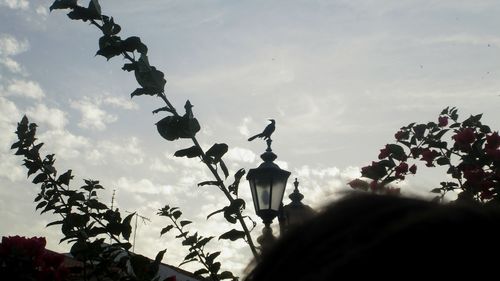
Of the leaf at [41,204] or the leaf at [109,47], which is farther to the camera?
the leaf at [41,204]

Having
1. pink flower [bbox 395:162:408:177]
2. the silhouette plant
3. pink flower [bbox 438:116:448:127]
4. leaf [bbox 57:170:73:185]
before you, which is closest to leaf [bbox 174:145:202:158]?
the silhouette plant

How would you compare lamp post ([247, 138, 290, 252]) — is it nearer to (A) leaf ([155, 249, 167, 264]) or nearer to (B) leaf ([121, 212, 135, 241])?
(A) leaf ([155, 249, 167, 264])

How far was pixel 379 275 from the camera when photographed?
57 cm

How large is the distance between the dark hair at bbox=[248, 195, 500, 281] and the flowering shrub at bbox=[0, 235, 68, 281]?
303 centimetres

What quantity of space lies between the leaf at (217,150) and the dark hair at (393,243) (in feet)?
7.90

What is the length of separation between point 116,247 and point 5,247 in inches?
30.4

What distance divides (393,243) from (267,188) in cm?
486

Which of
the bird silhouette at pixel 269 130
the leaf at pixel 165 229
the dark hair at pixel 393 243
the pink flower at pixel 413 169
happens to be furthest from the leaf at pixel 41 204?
the dark hair at pixel 393 243

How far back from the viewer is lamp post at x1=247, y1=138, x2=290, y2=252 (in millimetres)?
5281

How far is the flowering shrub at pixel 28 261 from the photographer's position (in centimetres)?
335

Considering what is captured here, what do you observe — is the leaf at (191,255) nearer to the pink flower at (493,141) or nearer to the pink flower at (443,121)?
the pink flower at (493,141)

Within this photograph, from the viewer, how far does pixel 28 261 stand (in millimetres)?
3453

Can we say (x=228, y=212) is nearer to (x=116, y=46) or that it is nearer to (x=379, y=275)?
(x=116, y=46)

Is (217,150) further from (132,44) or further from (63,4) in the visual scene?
(63,4)
